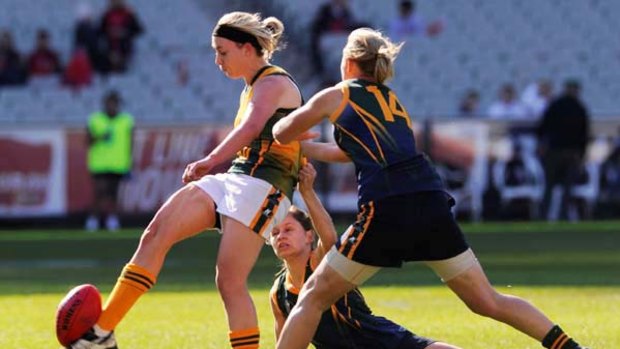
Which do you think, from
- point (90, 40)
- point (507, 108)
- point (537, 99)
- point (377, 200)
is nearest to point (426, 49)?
point (537, 99)

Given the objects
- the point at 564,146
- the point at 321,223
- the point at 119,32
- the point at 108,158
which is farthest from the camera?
the point at 119,32

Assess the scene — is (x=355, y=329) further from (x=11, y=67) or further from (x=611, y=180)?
(x=11, y=67)

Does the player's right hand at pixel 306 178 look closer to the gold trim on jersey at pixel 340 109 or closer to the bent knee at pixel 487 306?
the gold trim on jersey at pixel 340 109

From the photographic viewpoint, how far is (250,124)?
25.4 feet

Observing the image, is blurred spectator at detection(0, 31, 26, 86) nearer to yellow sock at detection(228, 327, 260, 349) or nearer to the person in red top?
the person in red top

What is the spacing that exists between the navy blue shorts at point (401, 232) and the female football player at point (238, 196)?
0.73 metres

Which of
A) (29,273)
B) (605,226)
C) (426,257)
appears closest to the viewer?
(426,257)

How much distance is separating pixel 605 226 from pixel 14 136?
28.0ft

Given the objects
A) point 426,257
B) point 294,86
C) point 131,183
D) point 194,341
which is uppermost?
point 294,86

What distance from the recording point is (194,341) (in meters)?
9.52

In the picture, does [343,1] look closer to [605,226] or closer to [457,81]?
[457,81]

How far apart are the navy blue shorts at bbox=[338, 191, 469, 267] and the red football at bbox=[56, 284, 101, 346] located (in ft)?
4.45

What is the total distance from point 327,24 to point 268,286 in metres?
16.9

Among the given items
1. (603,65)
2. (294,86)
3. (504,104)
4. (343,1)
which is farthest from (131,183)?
(294,86)
